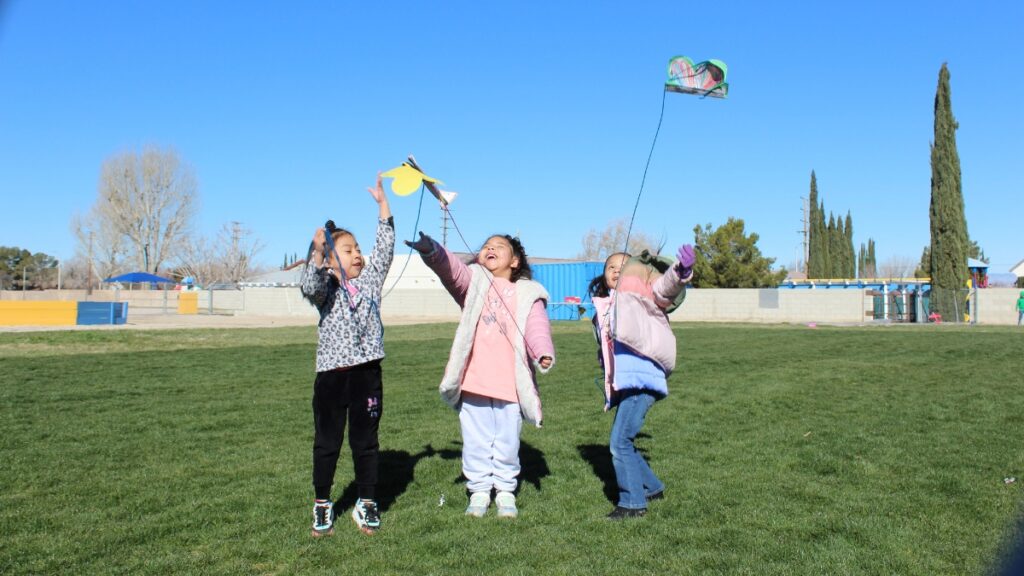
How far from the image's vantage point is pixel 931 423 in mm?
7750

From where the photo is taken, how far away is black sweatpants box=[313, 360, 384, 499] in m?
4.32

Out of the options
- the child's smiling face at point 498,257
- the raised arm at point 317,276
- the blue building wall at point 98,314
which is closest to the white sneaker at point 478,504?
the child's smiling face at point 498,257

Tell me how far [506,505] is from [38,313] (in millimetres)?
32056

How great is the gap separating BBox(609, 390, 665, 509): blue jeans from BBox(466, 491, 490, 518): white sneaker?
2.70ft

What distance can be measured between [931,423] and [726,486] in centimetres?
373

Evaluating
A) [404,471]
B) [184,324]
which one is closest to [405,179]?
[404,471]

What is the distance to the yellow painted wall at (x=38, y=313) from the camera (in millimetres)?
30203

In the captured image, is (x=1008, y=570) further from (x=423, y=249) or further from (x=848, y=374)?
(x=848, y=374)

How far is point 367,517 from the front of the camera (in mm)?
4367

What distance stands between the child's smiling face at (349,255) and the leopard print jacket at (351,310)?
0.07 m

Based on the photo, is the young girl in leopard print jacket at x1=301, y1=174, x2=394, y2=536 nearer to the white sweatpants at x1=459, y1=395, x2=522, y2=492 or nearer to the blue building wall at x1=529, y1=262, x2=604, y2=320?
the white sweatpants at x1=459, y1=395, x2=522, y2=492

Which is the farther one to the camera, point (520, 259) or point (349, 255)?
point (520, 259)

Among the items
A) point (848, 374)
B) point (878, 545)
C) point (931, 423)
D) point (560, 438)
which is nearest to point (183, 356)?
point (560, 438)

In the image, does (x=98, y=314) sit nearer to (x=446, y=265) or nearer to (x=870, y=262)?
(x=446, y=265)
